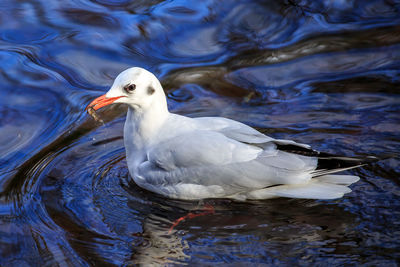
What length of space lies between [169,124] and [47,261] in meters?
1.43

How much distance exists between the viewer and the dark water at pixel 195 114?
420 centimetres

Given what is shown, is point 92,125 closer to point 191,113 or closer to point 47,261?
point 191,113

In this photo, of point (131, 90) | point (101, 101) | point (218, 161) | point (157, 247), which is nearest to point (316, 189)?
point (218, 161)

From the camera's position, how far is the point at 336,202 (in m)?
4.59

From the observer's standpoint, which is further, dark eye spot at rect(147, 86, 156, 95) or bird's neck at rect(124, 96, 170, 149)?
bird's neck at rect(124, 96, 170, 149)

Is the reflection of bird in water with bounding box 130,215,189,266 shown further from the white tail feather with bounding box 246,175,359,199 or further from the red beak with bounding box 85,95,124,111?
the red beak with bounding box 85,95,124,111

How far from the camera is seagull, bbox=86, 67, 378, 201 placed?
4484 millimetres

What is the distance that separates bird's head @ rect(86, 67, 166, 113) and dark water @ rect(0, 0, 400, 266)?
77cm

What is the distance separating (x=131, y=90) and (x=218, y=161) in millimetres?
871

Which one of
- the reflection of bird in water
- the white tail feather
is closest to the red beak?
the reflection of bird in water

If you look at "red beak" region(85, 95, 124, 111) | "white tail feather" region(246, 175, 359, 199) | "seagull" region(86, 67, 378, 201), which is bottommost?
"white tail feather" region(246, 175, 359, 199)

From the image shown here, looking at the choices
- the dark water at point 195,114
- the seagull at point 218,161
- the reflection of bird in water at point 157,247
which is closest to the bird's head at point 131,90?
the seagull at point 218,161

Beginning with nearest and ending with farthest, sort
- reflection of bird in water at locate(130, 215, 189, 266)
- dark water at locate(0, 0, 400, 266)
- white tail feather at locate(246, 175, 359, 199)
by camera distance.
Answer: reflection of bird in water at locate(130, 215, 189, 266) < dark water at locate(0, 0, 400, 266) < white tail feather at locate(246, 175, 359, 199)

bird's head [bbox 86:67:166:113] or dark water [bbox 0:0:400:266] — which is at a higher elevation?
bird's head [bbox 86:67:166:113]
